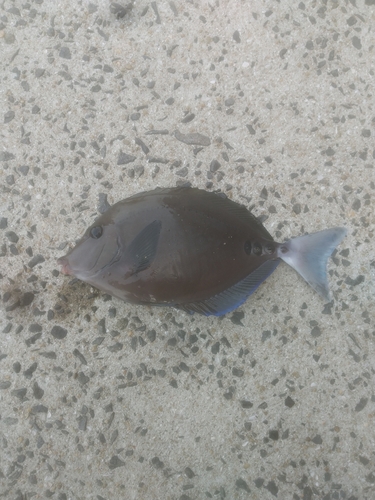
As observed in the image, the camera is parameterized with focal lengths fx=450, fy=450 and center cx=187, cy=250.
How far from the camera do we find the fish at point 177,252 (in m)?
1.85

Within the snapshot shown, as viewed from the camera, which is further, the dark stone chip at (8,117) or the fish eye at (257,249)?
the dark stone chip at (8,117)

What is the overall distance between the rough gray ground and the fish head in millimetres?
384

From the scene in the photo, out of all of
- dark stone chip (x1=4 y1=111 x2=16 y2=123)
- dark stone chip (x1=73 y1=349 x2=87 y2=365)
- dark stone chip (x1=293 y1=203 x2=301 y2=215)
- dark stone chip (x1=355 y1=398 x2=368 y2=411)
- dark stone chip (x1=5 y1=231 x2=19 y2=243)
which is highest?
dark stone chip (x1=4 y1=111 x2=16 y2=123)

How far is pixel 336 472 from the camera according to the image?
2215mm

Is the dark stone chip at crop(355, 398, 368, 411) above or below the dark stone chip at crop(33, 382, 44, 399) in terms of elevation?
below

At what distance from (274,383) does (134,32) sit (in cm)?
196

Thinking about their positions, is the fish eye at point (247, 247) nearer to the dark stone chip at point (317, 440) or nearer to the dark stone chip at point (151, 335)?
the dark stone chip at point (151, 335)

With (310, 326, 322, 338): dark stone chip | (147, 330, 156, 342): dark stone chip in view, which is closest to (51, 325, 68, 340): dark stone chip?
(147, 330, 156, 342): dark stone chip

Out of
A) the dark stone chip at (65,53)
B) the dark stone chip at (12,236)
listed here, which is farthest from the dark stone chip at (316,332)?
the dark stone chip at (65,53)

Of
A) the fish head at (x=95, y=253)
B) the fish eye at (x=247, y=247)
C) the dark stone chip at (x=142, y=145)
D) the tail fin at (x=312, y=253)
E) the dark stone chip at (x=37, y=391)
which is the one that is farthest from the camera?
the dark stone chip at (x=142, y=145)

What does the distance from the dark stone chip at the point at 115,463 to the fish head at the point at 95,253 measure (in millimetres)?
943

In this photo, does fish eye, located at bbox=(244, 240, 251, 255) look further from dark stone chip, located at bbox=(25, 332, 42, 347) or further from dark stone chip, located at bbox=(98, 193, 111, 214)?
dark stone chip, located at bbox=(25, 332, 42, 347)

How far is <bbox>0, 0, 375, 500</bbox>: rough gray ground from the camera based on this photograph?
2211 millimetres

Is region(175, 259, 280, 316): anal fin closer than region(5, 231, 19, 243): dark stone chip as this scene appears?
Yes
